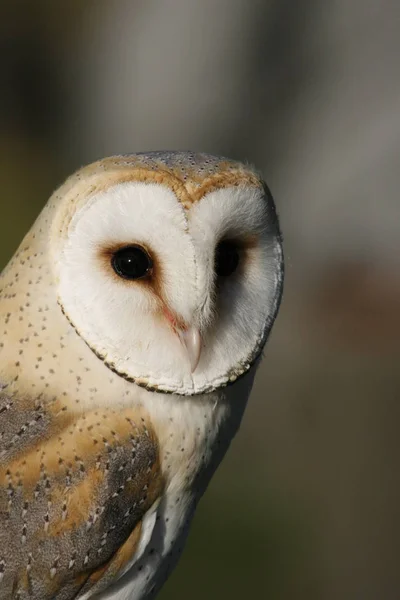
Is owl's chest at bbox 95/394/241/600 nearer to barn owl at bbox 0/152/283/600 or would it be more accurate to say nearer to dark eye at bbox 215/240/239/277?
barn owl at bbox 0/152/283/600

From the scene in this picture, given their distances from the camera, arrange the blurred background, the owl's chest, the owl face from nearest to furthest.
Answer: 1. the owl face
2. the owl's chest
3. the blurred background

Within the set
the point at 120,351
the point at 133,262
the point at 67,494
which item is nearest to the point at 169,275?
the point at 133,262

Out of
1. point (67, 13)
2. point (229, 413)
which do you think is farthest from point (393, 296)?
point (229, 413)

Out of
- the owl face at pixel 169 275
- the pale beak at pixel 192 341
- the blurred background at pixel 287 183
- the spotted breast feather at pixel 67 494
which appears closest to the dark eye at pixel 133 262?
the owl face at pixel 169 275

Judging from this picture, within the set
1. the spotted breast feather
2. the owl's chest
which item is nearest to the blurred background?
the owl's chest

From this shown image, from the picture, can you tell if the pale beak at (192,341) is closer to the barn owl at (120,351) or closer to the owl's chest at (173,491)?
the barn owl at (120,351)

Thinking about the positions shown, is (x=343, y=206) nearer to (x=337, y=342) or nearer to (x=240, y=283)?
(x=337, y=342)

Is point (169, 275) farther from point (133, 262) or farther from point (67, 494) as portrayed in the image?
point (67, 494)
